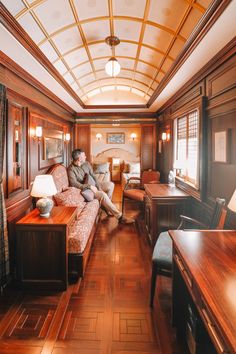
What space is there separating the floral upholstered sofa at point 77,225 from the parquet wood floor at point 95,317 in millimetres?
202

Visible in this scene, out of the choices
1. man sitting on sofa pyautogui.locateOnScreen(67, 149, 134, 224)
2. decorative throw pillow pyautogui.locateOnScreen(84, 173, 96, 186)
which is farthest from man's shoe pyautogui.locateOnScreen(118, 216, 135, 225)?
decorative throw pillow pyautogui.locateOnScreen(84, 173, 96, 186)

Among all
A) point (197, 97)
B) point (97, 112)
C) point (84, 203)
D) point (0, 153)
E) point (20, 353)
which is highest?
point (97, 112)

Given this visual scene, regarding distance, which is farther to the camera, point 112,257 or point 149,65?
point 149,65

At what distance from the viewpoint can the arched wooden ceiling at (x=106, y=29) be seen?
8.02ft

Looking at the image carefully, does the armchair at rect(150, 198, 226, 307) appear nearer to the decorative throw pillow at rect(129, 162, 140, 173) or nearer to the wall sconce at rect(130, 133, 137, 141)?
the decorative throw pillow at rect(129, 162, 140, 173)

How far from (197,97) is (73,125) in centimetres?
417

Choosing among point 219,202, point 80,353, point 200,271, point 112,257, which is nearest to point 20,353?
point 80,353

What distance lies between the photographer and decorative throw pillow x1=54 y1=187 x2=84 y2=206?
349cm

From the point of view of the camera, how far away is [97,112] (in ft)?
21.7

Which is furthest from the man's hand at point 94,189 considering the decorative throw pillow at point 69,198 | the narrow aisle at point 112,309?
the narrow aisle at point 112,309

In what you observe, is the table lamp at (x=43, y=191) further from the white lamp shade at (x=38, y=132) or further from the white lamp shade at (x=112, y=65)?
the white lamp shade at (x=112, y=65)

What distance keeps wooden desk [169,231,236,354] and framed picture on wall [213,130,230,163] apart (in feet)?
3.01

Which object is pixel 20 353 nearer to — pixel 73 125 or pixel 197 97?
pixel 197 97

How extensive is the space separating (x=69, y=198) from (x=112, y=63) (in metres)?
2.04
